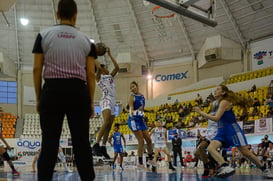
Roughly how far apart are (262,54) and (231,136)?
20.3m

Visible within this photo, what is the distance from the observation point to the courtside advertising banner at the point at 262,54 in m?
25.2

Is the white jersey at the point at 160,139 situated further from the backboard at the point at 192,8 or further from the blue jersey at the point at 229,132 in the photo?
the blue jersey at the point at 229,132

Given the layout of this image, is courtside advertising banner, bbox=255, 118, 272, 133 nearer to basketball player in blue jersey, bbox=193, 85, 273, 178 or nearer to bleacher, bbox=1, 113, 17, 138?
basketball player in blue jersey, bbox=193, 85, 273, 178

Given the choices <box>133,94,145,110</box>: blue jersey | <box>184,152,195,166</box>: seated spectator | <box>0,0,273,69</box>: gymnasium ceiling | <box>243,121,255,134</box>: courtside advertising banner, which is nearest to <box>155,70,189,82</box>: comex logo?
<box>0,0,273,69</box>: gymnasium ceiling

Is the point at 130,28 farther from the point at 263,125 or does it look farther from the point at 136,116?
the point at 136,116

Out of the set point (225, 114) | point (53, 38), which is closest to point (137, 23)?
point (225, 114)

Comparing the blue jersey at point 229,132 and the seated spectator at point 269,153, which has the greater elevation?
the blue jersey at point 229,132

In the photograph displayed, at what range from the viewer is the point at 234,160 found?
18.1 metres

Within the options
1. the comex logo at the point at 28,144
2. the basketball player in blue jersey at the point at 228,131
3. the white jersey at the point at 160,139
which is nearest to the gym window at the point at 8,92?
the comex logo at the point at 28,144

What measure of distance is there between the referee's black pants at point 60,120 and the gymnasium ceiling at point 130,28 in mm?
24262

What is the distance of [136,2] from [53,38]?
26268mm

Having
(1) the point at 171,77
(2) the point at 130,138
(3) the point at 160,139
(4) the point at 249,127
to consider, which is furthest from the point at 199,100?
(3) the point at 160,139

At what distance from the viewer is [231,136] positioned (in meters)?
7.23

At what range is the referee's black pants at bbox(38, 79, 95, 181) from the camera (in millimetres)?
3256
